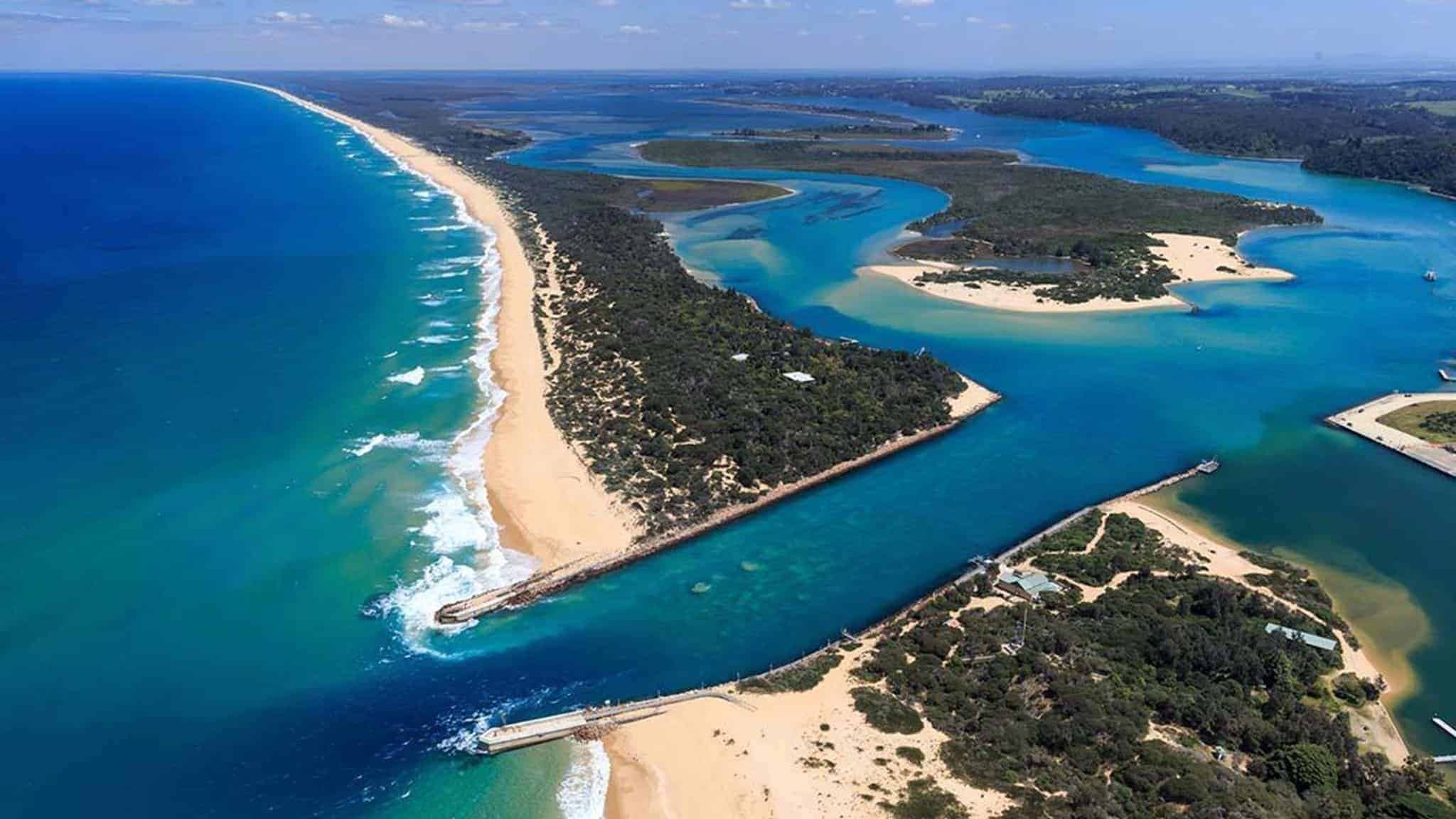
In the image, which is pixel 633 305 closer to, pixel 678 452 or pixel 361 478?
pixel 678 452

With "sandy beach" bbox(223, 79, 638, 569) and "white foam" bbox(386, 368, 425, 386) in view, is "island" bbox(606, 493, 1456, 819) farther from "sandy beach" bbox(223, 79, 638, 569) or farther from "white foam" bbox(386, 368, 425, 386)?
"white foam" bbox(386, 368, 425, 386)

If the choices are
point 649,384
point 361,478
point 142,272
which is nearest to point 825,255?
point 649,384

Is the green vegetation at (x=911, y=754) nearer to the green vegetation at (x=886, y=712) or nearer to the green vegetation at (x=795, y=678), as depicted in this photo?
the green vegetation at (x=886, y=712)

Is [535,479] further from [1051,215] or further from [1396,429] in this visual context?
[1051,215]

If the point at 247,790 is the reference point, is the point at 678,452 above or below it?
above

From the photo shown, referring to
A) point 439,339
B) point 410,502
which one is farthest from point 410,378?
point 410,502
